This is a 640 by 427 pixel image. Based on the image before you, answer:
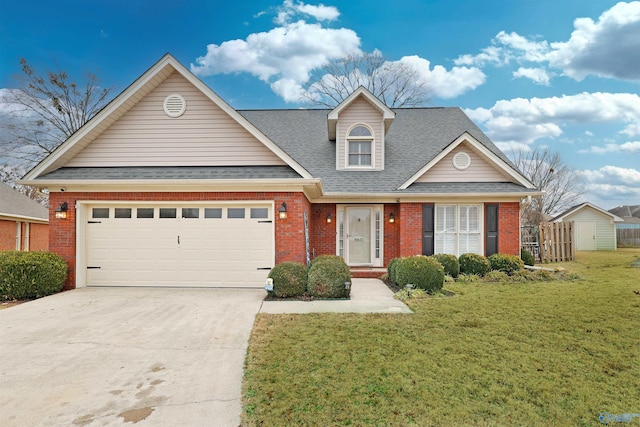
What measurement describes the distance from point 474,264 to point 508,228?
210 cm

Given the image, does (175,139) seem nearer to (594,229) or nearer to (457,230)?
(457,230)

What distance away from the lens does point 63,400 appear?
3383mm

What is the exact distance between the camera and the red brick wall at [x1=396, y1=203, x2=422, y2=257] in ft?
37.7

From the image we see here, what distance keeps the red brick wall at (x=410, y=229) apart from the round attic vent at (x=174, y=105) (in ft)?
25.6

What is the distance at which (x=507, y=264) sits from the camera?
10938 mm

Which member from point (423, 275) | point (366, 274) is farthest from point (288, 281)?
point (366, 274)

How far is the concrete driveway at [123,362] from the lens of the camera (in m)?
3.16

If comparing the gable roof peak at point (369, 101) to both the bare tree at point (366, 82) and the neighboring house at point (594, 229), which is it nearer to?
the bare tree at point (366, 82)

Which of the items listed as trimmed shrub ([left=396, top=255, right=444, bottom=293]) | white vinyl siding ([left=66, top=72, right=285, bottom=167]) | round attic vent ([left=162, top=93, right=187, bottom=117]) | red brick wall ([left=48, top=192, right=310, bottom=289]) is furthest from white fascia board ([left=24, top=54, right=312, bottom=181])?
trimmed shrub ([left=396, top=255, right=444, bottom=293])

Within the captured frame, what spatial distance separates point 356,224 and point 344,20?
501 inches

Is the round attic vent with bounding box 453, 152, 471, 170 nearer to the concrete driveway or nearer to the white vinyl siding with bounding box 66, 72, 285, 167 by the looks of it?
the white vinyl siding with bounding box 66, 72, 285, 167

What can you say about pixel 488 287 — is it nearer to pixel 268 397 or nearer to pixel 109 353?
pixel 268 397

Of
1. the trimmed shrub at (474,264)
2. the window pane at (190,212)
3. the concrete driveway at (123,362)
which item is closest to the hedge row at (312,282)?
the concrete driveway at (123,362)

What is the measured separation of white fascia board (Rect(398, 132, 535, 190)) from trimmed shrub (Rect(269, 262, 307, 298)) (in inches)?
211
